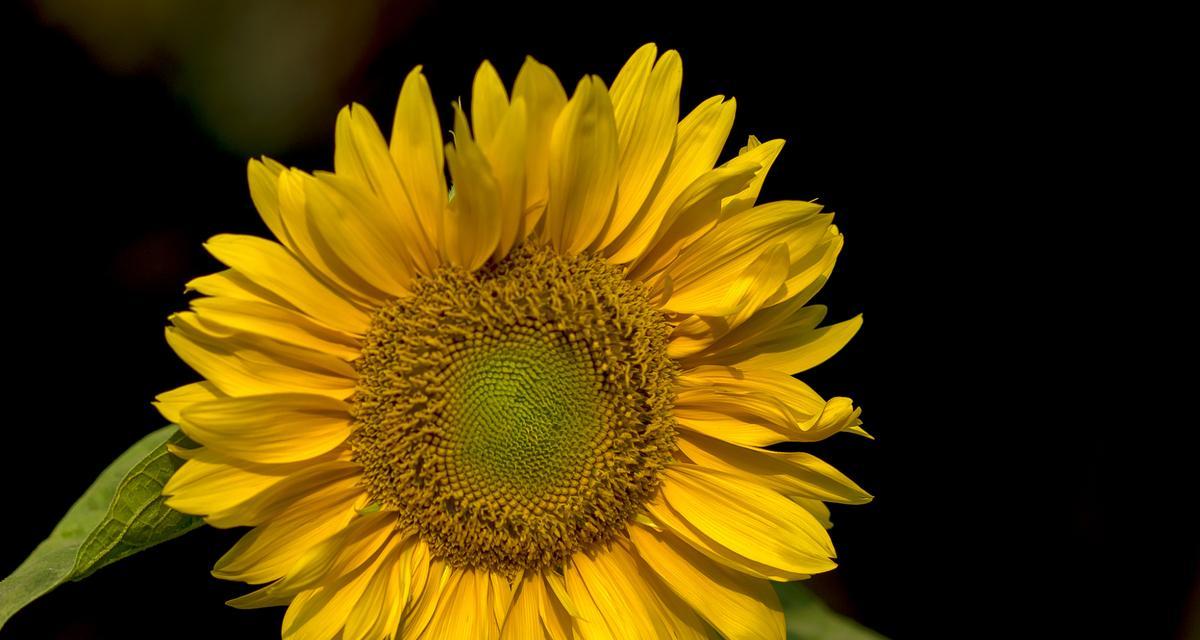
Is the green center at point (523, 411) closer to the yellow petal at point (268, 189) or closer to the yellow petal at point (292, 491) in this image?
the yellow petal at point (292, 491)

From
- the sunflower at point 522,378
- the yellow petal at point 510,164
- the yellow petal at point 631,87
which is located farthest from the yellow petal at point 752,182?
the yellow petal at point 510,164

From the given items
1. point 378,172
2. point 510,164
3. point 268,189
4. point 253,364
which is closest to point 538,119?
point 510,164

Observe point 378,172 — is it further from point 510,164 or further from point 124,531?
point 124,531

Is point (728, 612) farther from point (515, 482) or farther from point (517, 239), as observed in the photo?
point (517, 239)

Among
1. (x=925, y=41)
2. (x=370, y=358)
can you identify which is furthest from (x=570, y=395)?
(x=925, y=41)

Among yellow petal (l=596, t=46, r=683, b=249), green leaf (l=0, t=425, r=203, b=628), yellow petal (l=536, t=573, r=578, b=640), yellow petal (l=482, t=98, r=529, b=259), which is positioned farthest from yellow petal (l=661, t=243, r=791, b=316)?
green leaf (l=0, t=425, r=203, b=628)

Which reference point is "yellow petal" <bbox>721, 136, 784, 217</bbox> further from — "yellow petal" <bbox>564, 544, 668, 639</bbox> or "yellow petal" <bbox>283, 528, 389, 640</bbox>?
"yellow petal" <bbox>283, 528, 389, 640</bbox>
